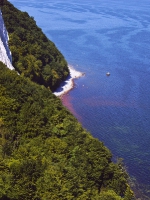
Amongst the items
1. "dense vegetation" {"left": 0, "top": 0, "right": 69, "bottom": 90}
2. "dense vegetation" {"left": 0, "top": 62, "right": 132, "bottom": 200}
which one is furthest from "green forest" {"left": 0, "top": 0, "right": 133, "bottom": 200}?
"dense vegetation" {"left": 0, "top": 0, "right": 69, "bottom": 90}

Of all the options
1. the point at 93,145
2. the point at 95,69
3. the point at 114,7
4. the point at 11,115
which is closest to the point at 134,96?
the point at 95,69

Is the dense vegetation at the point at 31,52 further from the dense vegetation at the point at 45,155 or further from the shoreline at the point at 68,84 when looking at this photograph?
the dense vegetation at the point at 45,155

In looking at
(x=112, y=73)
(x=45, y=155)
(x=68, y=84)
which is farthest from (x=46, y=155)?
(x=112, y=73)

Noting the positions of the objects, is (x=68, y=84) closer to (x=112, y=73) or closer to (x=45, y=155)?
(x=112, y=73)

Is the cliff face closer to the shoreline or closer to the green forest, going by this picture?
the green forest

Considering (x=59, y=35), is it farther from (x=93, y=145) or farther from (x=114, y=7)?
(x=93, y=145)

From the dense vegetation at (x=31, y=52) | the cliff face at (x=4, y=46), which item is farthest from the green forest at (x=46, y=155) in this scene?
the dense vegetation at (x=31, y=52)
